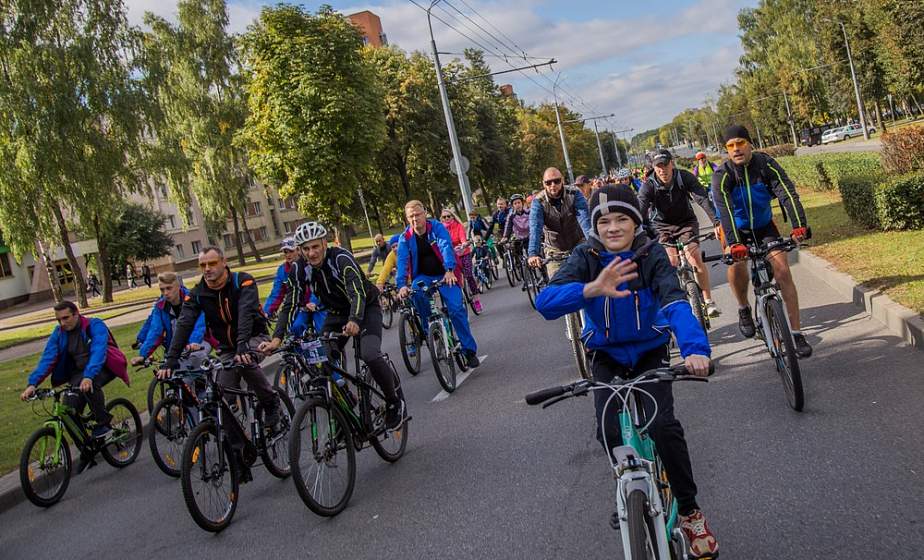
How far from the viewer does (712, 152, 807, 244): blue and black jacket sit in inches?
253

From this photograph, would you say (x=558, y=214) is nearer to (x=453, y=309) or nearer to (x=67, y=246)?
(x=453, y=309)

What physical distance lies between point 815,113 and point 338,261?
80.6 meters

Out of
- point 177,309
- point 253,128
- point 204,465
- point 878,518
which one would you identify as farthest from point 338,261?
point 253,128

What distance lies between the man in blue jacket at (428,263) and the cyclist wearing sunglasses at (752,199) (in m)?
3.00

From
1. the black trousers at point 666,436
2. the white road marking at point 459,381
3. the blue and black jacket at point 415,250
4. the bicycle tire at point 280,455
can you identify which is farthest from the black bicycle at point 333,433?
the blue and black jacket at point 415,250

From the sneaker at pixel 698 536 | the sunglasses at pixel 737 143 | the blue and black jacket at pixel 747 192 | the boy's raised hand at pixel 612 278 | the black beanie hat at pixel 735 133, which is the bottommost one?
the sneaker at pixel 698 536

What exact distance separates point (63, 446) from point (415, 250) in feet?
13.0

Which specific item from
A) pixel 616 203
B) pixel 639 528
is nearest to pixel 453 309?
pixel 616 203

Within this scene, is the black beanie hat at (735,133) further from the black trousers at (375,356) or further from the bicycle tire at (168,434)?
the bicycle tire at (168,434)

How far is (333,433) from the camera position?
5.30m

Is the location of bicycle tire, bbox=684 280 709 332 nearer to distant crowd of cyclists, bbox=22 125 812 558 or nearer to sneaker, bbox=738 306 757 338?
distant crowd of cyclists, bbox=22 125 812 558

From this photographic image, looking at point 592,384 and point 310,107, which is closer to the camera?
point 592,384

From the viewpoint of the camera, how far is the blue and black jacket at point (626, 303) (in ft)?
11.2

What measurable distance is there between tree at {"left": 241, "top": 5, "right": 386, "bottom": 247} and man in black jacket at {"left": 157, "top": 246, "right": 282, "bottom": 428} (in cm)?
2600
